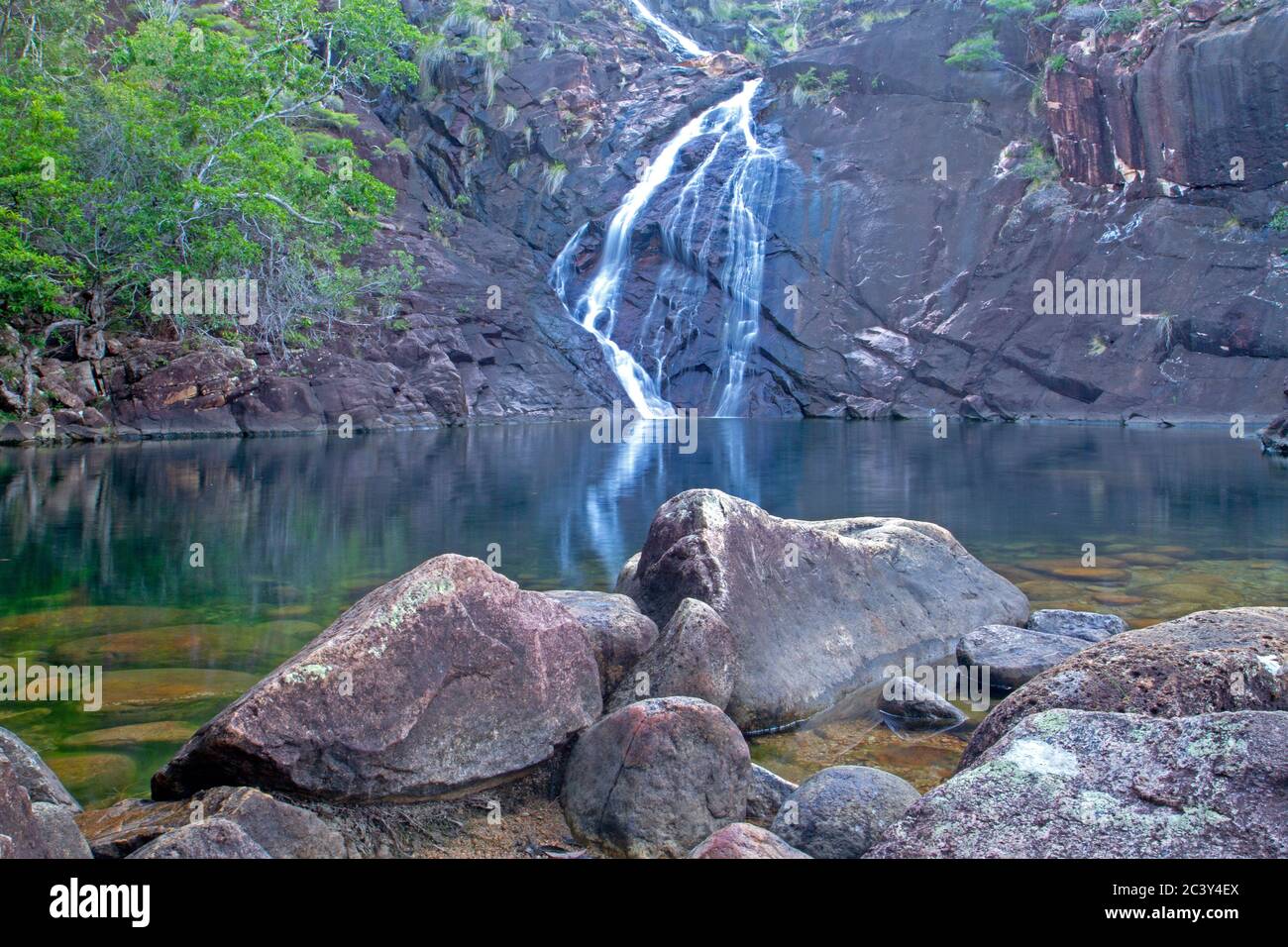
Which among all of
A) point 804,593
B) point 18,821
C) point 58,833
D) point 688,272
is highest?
point 688,272

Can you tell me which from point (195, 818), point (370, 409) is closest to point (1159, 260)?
point (370, 409)

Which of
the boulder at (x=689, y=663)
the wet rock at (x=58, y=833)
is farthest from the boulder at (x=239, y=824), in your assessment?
the boulder at (x=689, y=663)

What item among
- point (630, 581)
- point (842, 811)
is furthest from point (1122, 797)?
point (630, 581)

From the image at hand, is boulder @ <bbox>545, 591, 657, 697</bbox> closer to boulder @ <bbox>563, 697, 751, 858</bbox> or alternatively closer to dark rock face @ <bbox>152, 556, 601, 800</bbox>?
dark rock face @ <bbox>152, 556, 601, 800</bbox>

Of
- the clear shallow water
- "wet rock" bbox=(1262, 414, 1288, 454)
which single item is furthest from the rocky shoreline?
"wet rock" bbox=(1262, 414, 1288, 454)

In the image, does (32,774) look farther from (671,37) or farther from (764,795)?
(671,37)

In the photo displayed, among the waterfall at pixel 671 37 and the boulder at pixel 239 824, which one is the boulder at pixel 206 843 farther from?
the waterfall at pixel 671 37

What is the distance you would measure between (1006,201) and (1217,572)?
1418 inches

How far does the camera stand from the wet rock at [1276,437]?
22.9 meters

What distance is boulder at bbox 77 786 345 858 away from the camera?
373 cm

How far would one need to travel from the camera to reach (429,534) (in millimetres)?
12523

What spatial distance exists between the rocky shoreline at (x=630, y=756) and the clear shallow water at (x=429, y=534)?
956mm

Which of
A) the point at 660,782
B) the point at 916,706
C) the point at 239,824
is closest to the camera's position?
the point at 239,824

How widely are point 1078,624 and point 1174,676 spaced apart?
Result: 3927 millimetres
